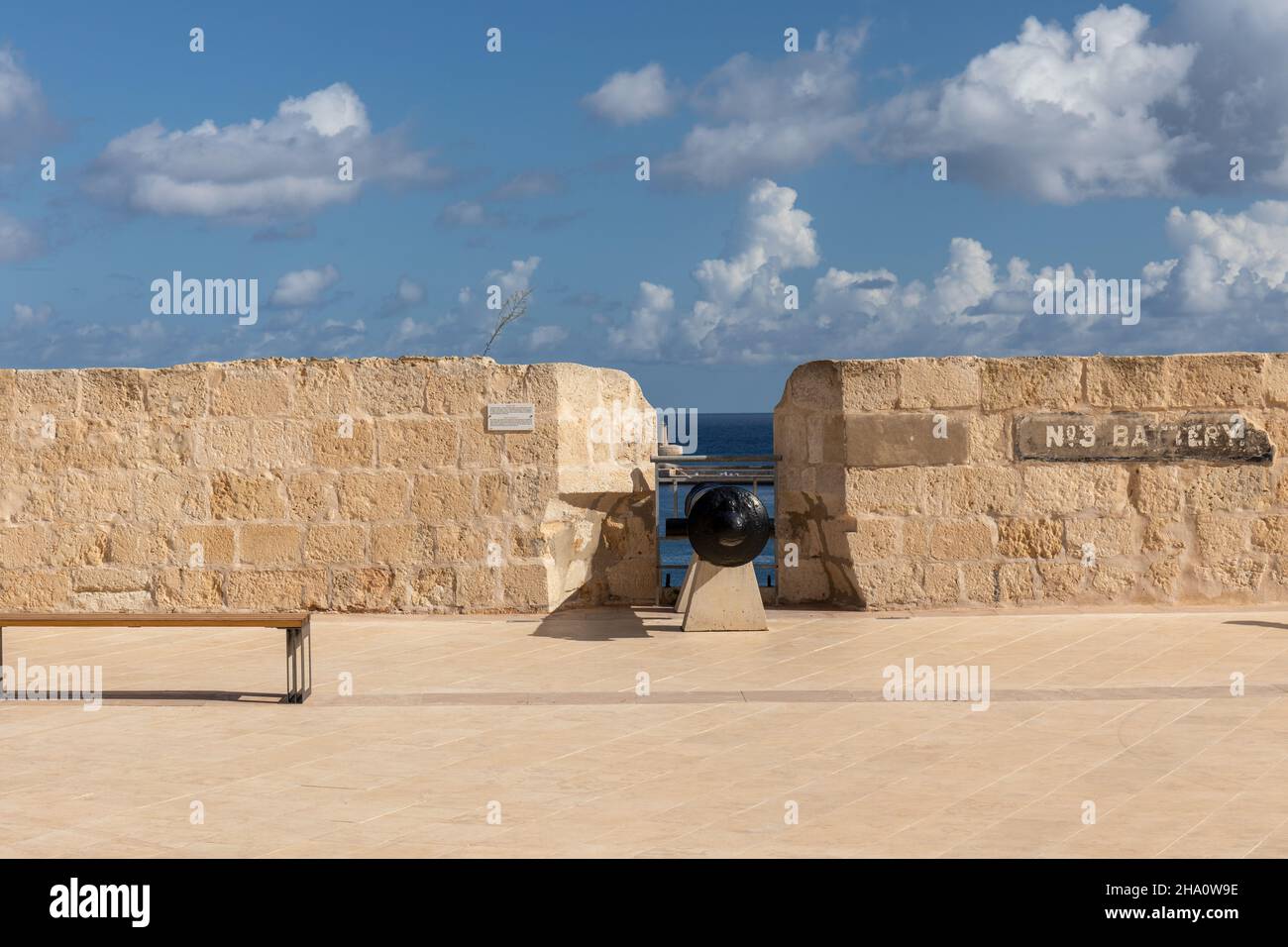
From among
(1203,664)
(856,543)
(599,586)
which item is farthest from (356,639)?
A: (1203,664)

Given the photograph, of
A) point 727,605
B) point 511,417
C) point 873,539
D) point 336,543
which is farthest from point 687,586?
point 336,543

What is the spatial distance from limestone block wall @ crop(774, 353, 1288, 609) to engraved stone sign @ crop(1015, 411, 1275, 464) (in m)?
0.02

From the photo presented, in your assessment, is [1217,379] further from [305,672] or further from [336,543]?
[305,672]

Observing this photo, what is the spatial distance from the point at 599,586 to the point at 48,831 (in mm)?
5503

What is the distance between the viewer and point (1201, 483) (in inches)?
349

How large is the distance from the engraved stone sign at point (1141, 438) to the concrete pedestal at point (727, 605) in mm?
2117

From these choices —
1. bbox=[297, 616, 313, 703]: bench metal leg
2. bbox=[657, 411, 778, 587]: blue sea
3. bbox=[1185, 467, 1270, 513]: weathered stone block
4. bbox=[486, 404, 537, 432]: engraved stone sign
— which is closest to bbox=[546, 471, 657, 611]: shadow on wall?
bbox=[657, 411, 778, 587]: blue sea

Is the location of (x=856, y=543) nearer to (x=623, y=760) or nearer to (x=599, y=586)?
(x=599, y=586)

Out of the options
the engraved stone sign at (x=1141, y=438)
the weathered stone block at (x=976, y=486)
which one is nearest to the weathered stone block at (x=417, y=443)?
the weathered stone block at (x=976, y=486)

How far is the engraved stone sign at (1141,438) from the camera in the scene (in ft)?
29.0

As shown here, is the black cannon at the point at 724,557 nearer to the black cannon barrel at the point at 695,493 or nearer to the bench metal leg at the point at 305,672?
the black cannon barrel at the point at 695,493

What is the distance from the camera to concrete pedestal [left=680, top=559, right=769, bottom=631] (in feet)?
26.8

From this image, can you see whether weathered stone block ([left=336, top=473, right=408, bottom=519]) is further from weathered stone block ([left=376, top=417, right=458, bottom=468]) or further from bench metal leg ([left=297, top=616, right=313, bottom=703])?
bench metal leg ([left=297, top=616, right=313, bottom=703])

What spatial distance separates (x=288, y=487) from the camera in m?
8.95
